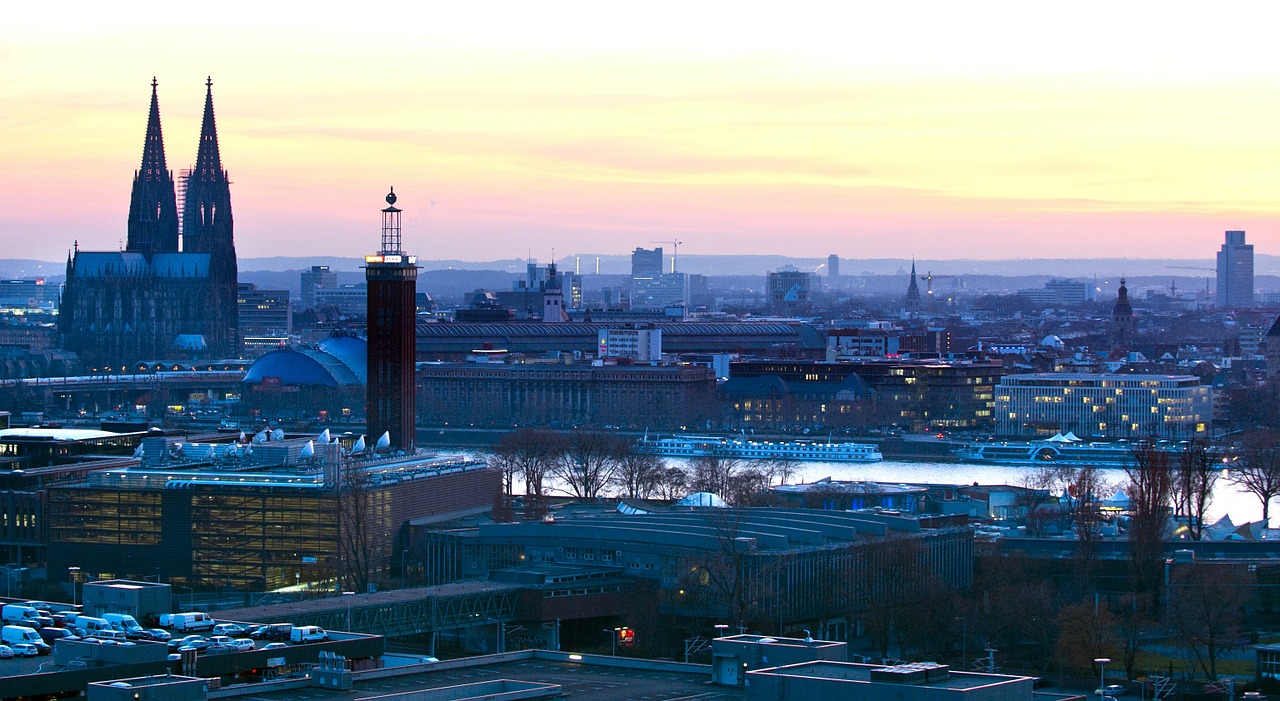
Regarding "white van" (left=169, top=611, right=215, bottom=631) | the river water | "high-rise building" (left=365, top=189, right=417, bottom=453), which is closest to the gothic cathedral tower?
the river water

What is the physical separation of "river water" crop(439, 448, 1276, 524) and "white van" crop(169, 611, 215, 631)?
25.5 m

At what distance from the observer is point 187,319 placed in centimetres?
9700

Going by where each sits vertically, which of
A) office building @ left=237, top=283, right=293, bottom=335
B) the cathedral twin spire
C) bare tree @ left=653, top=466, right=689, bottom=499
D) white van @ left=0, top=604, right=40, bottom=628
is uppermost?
the cathedral twin spire

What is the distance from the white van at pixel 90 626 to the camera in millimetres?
20844

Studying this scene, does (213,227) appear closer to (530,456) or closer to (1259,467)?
(530,456)

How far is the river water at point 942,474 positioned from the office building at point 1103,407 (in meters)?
9.47

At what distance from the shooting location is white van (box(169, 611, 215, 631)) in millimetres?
21812

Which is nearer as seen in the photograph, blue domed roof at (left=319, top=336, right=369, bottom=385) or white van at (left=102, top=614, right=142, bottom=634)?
white van at (left=102, top=614, right=142, bottom=634)

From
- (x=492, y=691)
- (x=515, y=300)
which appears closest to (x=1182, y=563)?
(x=492, y=691)

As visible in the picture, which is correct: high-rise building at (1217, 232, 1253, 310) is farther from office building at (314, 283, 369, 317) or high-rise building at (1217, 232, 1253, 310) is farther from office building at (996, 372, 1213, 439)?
office building at (996, 372, 1213, 439)

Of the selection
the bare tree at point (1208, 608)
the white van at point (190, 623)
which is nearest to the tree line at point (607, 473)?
the bare tree at point (1208, 608)

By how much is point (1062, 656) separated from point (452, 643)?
6586mm

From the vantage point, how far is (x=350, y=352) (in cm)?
7931

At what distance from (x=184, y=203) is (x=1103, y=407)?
42.9 metres
